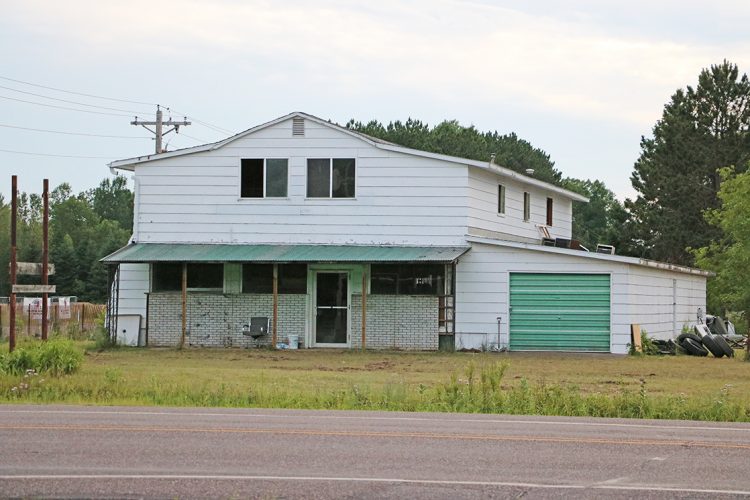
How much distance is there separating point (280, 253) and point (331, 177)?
9.12ft

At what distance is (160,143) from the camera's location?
56.3m

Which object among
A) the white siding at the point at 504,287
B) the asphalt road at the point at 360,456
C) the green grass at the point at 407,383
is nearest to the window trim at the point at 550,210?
the white siding at the point at 504,287

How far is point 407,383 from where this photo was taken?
72.9 feet

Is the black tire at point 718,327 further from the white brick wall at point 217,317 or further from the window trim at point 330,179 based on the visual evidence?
the white brick wall at point 217,317

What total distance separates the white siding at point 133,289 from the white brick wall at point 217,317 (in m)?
0.45

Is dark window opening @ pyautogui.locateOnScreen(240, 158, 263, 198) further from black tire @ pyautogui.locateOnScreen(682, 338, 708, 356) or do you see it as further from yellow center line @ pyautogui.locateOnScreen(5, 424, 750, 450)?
yellow center line @ pyautogui.locateOnScreen(5, 424, 750, 450)

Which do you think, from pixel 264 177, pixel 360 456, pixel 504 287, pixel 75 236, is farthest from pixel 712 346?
pixel 75 236

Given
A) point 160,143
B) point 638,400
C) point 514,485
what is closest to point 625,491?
point 514,485

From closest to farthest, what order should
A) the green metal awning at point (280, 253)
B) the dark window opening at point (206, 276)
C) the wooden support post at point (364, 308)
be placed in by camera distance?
the green metal awning at point (280, 253) < the wooden support post at point (364, 308) < the dark window opening at point (206, 276)

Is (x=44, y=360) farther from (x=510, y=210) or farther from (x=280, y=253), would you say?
(x=510, y=210)

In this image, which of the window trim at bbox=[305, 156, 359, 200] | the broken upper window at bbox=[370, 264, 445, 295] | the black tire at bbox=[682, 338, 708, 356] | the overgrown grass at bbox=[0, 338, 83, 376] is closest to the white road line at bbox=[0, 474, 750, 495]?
the overgrown grass at bbox=[0, 338, 83, 376]

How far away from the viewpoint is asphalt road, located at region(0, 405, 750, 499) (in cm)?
1010

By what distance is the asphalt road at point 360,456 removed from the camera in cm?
1010

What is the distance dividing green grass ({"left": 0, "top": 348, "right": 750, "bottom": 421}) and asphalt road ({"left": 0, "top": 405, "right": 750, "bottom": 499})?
201cm
